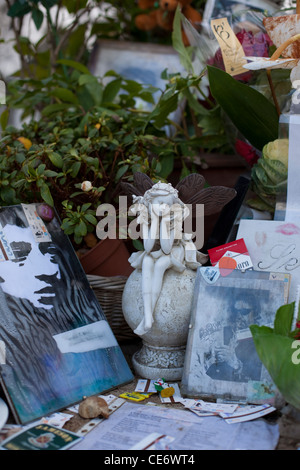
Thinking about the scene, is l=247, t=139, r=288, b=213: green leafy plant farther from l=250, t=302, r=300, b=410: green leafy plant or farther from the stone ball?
l=250, t=302, r=300, b=410: green leafy plant

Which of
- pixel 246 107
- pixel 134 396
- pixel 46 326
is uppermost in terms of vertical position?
pixel 246 107

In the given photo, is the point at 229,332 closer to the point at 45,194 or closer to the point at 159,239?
the point at 159,239

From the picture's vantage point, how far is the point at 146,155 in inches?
48.5

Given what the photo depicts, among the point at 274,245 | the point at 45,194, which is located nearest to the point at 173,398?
the point at 274,245

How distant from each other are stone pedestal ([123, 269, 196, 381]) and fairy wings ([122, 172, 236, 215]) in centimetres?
14

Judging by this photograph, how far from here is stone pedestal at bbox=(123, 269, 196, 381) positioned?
947 mm

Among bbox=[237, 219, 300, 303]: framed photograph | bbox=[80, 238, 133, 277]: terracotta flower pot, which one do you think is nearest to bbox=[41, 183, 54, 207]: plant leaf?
bbox=[80, 238, 133, 277]: terracotta flower pot

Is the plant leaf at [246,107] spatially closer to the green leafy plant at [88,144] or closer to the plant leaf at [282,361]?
the green leafy plant at [88,144]

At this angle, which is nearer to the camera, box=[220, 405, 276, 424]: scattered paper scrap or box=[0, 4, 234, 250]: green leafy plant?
box=[220, 405, 276, 424]: scattered paper scrap

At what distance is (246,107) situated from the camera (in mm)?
1175

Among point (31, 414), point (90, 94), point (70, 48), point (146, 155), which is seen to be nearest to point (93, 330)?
point (31, 414)

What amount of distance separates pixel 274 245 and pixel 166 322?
0.27 meters

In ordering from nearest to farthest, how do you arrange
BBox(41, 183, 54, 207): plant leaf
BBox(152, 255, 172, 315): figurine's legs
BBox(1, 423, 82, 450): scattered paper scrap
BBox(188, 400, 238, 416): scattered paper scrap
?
1. BBox(1, 423, 82, 450): scattered paper scrap
2. BBox(188, 400, 238, 416): scattered paper scrap
3. BBox(152, 255, 172, 315): figurine's legs
4. BBox(41, 183, 54, 207): plant leaf

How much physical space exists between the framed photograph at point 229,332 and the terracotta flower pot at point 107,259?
26cm
